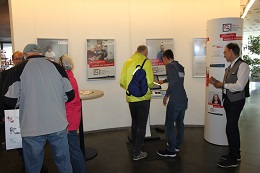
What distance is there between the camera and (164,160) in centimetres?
322

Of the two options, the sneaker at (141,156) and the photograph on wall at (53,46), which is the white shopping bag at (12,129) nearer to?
the sneaker at (141,156)

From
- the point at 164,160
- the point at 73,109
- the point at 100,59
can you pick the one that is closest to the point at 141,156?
the point at 164,160

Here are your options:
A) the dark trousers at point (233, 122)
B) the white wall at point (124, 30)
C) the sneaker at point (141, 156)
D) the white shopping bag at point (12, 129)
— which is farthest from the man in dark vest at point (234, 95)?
the white shopping bag at point (12, 129)

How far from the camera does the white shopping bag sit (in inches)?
84.0

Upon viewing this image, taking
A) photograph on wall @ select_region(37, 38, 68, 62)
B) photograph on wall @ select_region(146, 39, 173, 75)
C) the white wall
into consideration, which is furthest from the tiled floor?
photograph on wall @ select_region(37, 38, 68, 62)

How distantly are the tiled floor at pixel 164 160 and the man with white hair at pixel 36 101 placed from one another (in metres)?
1.19

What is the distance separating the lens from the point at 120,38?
458cm

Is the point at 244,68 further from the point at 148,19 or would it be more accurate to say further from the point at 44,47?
the point at 44,47

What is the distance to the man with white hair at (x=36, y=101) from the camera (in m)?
1.83

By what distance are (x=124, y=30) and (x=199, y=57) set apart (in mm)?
1627

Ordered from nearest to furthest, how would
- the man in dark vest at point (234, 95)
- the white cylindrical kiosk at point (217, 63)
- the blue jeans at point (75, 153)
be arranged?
the blue jeans at point (75, 153) → the man in dark vest at point (234, 95) → the white cylindrical kiosk at point (217, 63)

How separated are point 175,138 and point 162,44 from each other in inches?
82.6

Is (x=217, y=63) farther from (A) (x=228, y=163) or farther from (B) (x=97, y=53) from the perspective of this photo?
(B) (x=97, y=53)

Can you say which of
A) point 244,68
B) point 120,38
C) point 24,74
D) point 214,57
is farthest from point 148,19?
point 24,74
